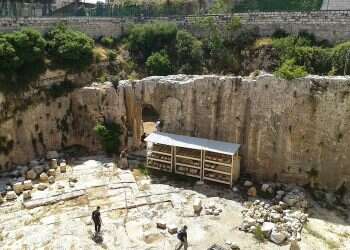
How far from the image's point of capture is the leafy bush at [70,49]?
30.2 m

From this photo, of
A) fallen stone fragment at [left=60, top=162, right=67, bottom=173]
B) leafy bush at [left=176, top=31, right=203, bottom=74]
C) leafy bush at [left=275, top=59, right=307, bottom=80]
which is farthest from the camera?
leafy bush at [left=176, top=31, right=203, bottom=74]

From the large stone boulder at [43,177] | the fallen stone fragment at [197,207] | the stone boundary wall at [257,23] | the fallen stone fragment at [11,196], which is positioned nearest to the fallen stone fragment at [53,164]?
the large stone boulder at [43,177]

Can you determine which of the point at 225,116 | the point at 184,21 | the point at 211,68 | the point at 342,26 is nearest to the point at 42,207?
the point at 225,116

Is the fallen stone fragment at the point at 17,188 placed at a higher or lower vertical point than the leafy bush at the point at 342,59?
lower

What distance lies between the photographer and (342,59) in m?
26.7

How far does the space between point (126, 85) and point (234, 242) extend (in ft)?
46.3

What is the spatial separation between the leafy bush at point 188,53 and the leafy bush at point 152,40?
1.13 metres

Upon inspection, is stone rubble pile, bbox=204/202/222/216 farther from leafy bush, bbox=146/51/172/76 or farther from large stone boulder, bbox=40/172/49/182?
leafy bush, bbox=146/51/172/76

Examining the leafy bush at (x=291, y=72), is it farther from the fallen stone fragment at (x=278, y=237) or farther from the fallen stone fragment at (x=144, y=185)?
the fallen stone fragment at (x=144, y=185)

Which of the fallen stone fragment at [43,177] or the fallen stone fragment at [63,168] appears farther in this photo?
the fallen stone fragment at [63,168]

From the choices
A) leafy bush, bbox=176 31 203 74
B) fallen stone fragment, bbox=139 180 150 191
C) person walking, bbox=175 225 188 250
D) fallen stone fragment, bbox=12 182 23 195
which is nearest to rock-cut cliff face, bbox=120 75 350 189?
fallen stone fragment, bbox=139 180 150 191

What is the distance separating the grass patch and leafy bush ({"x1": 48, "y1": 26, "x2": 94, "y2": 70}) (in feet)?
63.8

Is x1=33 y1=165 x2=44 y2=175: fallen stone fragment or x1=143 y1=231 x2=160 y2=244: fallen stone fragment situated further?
x1=33 y1=165 x2=44 y2=175: fallen stone fragment

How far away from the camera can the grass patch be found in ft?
66.8
